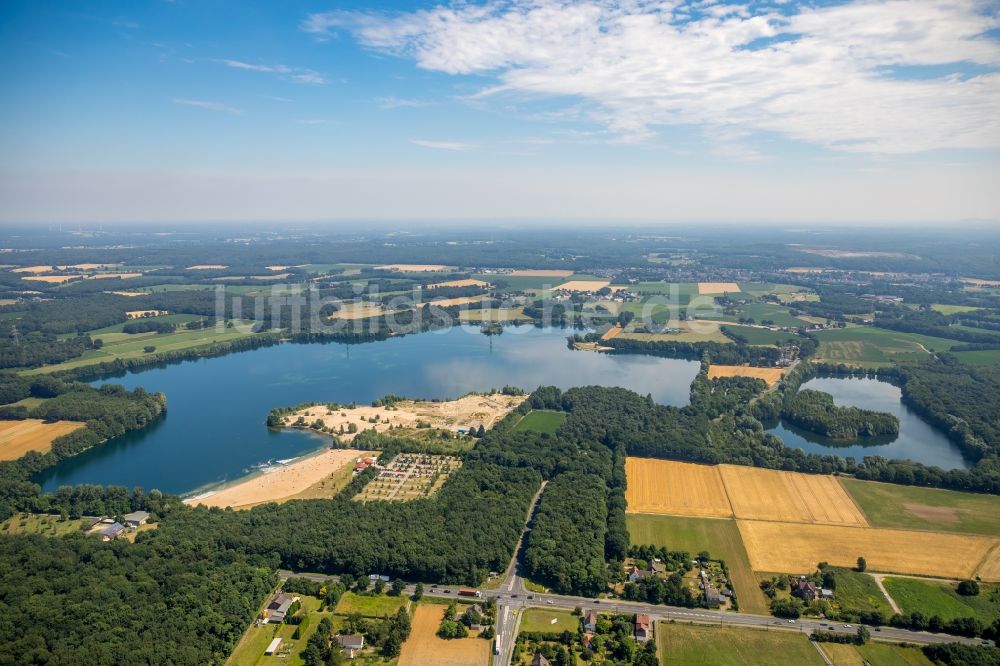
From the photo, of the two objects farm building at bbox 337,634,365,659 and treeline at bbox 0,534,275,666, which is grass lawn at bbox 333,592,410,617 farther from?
treeline at bbox 0,534,275,666

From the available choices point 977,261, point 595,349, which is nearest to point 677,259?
point 977,261

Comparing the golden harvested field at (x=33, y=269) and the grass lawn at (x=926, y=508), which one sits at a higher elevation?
the golden harvested field at (x=33, y=269)

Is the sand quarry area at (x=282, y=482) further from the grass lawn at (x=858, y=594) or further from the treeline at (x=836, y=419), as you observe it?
the treeline at (x=836, y=419)

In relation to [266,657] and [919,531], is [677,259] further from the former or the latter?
[266,657]

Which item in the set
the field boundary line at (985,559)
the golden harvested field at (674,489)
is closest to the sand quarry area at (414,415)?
the golden harvested field at (674,489)

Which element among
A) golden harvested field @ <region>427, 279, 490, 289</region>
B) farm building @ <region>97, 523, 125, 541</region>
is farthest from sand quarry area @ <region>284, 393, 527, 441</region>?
golden harvested field @ <region>427, 279, 490, 289</region>
